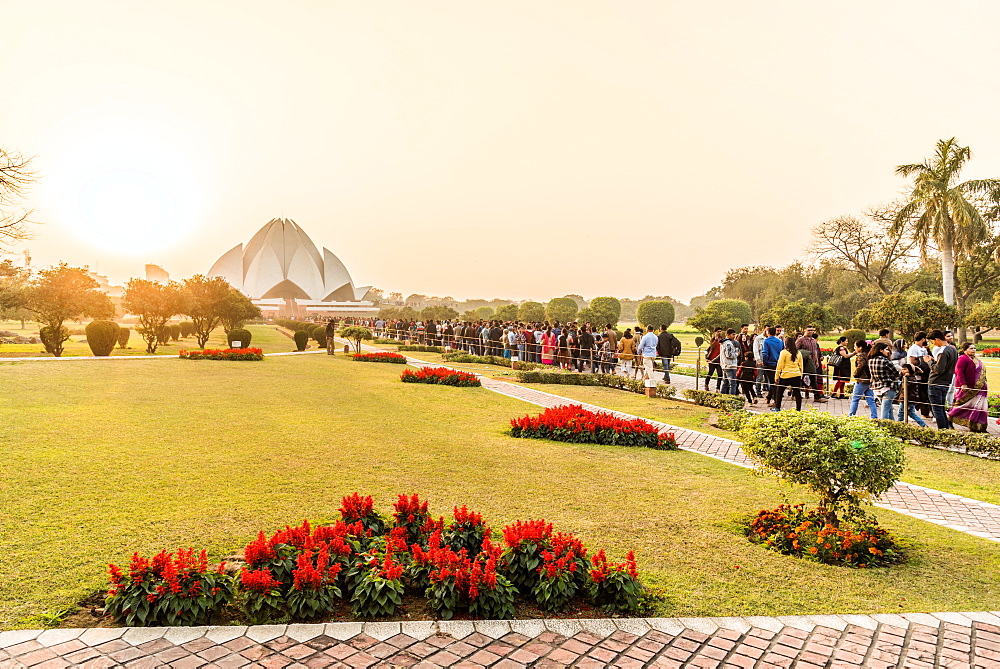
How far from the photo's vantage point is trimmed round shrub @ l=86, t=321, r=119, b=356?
58.8ft

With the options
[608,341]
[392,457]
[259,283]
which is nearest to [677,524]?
[392,457]

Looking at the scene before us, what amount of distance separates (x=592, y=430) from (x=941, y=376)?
5.05 metres

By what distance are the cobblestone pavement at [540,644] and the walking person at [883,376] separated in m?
6.17

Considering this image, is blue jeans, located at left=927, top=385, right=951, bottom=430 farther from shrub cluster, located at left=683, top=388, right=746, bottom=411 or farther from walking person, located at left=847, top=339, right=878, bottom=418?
shrub cluster, located at left=683, top=388, right=746, bottom=411

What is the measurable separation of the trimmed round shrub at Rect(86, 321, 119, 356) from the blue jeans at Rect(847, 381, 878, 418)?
19416 millimetres

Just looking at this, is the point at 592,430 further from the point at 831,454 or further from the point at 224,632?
the point at 224,632

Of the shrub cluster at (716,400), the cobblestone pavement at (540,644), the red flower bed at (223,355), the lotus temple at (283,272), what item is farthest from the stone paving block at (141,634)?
the lotus temple at (283,272)

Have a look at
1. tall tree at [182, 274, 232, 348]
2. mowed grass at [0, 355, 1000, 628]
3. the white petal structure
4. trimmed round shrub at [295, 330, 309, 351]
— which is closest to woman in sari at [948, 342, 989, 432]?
mowed grass at [0, 355, 1000, 628]

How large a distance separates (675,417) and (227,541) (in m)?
7.27

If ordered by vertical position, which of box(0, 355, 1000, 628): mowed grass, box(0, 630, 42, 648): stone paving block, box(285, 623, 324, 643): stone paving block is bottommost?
box(285, 623, 324, 643): stone paving block

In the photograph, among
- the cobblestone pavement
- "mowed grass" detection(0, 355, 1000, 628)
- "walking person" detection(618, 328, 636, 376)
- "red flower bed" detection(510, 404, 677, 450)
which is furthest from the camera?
"walking person" detection(618, 328, 636, 376)

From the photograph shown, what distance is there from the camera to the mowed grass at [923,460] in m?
5.71

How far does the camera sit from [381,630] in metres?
2.88

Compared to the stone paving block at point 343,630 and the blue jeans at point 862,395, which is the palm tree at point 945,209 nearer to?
the blue jeans at point 862,395
